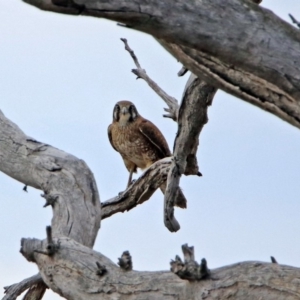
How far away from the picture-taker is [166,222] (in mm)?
6059

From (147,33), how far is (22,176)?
218 cm

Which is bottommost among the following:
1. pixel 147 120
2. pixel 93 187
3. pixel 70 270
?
pixel 70 270

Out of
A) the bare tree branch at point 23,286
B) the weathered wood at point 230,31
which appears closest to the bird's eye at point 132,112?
the bare tree branch at point 23,286

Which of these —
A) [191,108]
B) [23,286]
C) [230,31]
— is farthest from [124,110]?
[230,31]

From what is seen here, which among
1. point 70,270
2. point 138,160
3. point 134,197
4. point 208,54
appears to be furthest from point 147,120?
point 208,54

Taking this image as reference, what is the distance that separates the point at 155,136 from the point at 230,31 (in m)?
7.46

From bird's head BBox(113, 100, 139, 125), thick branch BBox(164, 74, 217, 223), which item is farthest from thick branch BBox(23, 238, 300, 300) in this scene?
bird's head BBox(113, 100, 139, 125)

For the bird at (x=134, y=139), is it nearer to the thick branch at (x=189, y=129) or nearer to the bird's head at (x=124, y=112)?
the bird's head at (x=124, y=112)

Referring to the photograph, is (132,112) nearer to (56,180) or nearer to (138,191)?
(138,191)

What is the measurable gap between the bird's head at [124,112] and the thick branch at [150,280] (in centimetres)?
670

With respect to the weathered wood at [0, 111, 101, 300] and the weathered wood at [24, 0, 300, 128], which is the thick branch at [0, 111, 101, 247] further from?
the weathered wood at [24, 0, 300, 128]

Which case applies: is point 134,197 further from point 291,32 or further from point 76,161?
point 291,32

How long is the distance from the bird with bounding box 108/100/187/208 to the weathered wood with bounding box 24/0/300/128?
7056 mm

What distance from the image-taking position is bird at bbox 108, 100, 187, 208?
10.5 metres
